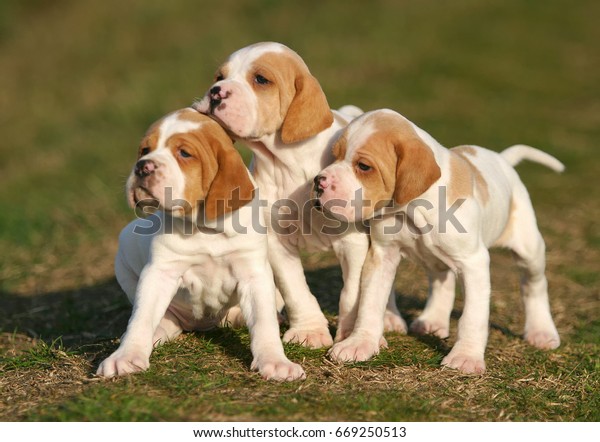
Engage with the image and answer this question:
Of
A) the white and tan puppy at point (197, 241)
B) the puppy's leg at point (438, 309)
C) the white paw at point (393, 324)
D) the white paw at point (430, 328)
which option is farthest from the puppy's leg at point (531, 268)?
the white and tan puppy at point (197, 241)

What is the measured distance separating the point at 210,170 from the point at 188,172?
0.47 ft

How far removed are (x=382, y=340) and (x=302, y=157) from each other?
1.44 metres

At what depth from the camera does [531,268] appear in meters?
7.21

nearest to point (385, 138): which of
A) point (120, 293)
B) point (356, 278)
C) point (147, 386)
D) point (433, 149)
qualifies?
point (433, 149)

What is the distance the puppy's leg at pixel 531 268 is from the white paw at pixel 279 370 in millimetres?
2357

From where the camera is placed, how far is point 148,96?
17.6m

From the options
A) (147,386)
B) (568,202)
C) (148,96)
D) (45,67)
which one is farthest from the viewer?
(45,67)

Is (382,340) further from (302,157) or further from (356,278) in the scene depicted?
(302,157)

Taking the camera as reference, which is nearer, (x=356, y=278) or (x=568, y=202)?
(x=356, y=278)

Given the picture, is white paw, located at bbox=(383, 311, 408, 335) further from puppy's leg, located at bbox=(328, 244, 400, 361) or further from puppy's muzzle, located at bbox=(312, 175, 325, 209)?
puppy's muzzle, located at bbox=(312, 175, 325, 209)

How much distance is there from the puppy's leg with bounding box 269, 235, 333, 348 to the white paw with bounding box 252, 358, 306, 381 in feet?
3.00

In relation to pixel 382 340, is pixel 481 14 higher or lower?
higher

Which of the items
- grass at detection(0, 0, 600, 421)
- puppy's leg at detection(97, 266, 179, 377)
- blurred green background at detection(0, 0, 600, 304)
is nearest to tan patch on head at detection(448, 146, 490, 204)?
grass at detection(0, 0, 600, 421)

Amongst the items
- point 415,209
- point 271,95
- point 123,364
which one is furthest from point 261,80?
point 123,364
